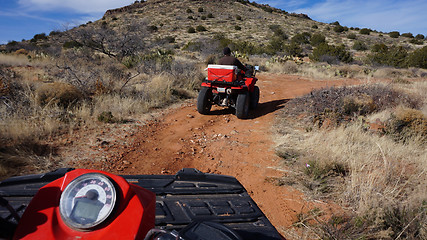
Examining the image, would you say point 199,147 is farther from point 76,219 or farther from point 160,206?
point 76,219

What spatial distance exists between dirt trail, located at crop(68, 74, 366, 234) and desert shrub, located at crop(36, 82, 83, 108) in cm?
182

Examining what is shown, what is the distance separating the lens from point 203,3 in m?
49.4

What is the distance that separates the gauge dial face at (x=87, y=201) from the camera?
35.6 inches

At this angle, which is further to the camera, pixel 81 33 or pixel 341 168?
pixel 81 33

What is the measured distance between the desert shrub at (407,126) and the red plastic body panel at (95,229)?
550 centimetres

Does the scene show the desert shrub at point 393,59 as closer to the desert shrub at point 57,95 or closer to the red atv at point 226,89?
the red atv at point 226,89

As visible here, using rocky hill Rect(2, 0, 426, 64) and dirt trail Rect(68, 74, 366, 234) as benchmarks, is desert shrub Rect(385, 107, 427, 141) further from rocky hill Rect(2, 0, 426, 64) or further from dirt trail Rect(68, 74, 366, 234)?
rocky hill Rect(2, 0, 426, 64)

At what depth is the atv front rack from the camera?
1338mm

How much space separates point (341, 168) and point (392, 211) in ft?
3.60

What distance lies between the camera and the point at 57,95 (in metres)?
5.89

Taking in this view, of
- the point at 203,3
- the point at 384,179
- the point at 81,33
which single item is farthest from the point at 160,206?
the point at 203,3

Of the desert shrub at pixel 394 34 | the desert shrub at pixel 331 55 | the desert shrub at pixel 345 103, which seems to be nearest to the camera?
the desert shrub at pixel 345 103

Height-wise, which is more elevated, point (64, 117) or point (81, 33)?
point (81, 33)

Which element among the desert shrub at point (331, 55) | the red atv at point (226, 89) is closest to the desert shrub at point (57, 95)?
the red atv at point (226, 89)
